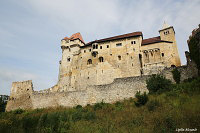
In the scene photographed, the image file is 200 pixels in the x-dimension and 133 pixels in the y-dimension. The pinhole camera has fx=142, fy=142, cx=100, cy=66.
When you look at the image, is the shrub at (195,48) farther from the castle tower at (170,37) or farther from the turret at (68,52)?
the turret at (68,52)

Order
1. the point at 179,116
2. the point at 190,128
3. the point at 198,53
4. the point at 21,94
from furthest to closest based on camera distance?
the point at 21,94, the point at 198,53, the point at 179,116, the point at 190,128

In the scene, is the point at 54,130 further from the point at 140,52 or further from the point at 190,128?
the point at 140,52

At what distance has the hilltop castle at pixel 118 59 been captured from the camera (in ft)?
104

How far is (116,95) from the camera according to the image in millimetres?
20609

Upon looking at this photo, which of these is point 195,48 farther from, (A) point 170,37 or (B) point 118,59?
(A) point 170,37

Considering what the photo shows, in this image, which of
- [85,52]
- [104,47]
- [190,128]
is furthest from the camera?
[85,52]

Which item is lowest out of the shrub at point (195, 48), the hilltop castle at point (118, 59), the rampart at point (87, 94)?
the rampart at point (87, 94)

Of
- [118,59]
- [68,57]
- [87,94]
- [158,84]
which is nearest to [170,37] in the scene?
[118,59]

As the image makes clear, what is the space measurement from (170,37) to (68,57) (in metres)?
26.8

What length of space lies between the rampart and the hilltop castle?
28.2ft

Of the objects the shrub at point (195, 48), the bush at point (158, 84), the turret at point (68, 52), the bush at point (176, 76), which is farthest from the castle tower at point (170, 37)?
the turret at point (68, 52)

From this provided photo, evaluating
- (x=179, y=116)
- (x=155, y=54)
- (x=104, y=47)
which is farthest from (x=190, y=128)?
(x=104, y=47)

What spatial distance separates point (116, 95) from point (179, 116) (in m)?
12.9

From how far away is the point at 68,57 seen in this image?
4012cm
